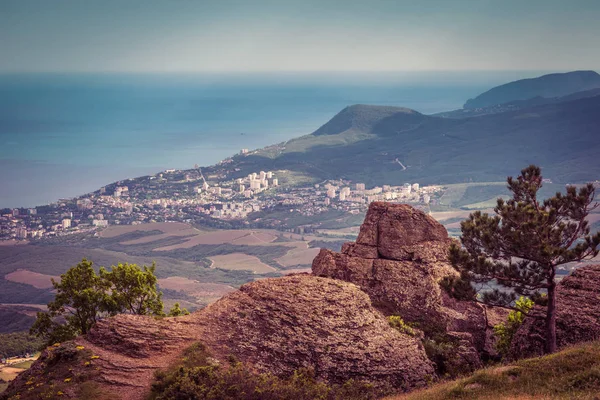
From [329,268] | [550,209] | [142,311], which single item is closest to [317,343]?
[329,268]

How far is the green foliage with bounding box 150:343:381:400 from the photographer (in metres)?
19.4

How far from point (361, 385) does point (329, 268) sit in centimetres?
701

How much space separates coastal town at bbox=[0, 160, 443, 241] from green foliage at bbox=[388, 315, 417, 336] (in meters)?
131

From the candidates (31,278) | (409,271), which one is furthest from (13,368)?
(31,278)

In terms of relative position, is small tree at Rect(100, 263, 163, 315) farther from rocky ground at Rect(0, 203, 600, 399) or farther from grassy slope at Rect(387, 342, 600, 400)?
grassy slope at Rect(387, 342, 600, 400)

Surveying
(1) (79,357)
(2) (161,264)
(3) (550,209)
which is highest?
(3) (550,209)

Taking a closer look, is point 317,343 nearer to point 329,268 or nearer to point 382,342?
point 382,342

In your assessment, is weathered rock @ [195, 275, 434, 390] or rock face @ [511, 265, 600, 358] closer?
weathered rock @ [195, 275, 434, 390]

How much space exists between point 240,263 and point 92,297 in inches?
3558

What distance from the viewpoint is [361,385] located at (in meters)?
20.9

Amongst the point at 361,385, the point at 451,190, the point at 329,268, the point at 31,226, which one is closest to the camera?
the point at 361,385

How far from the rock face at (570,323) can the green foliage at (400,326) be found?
3.74 meters

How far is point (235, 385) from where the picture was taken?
19625 mm

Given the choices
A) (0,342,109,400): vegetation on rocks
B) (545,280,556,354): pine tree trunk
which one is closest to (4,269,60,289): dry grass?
(0,342,109,400): vegetation on rocks
